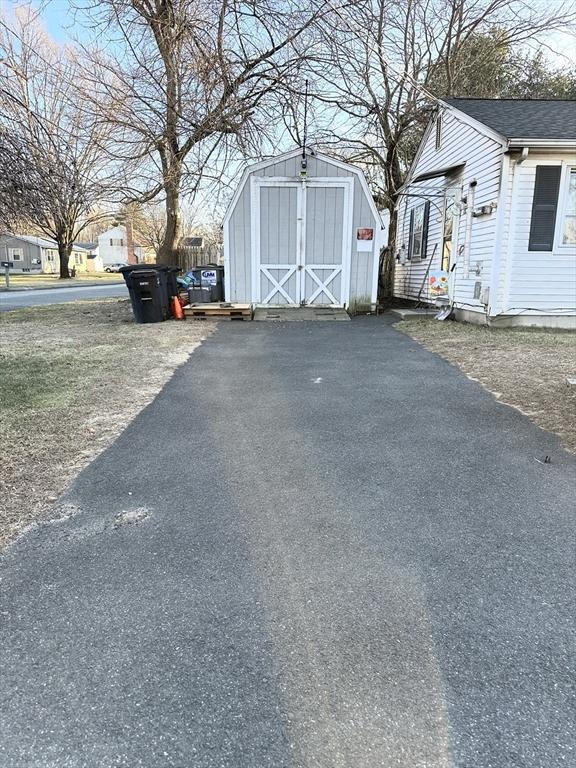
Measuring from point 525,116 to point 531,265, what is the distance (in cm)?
360

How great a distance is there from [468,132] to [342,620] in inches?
443

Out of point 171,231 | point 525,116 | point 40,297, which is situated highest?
point 525,116

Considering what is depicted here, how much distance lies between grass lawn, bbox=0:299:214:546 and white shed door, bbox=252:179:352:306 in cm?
226

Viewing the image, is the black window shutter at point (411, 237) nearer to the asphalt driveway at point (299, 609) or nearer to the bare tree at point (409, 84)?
the bare tree at point (409, 84)

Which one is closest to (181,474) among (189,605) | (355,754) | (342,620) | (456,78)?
(189,605)

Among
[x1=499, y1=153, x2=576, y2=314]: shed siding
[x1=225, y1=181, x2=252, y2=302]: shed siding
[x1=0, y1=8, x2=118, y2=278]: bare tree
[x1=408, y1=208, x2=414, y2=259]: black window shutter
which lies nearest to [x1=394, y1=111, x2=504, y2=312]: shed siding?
[x1=408, y1=208, x2=414, y2=259]: black window shutter

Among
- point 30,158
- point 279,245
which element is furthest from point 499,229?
point 30,158

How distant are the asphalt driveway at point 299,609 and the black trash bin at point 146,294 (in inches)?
284

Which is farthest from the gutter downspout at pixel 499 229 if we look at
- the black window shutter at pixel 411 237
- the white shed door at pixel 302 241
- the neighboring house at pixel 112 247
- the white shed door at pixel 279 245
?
the neighboring house at pixel 112 247

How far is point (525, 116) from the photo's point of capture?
10.4m

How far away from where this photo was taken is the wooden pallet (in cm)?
1138

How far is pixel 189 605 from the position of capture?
202 cm

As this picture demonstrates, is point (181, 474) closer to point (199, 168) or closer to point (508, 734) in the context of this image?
point (508, 734)

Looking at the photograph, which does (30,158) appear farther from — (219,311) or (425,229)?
(425,229)
